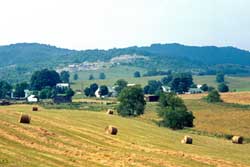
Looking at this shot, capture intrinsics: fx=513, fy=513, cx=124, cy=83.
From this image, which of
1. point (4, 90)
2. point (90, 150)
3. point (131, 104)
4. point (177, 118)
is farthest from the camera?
point (4, 90)

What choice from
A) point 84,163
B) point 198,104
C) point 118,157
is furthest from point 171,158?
point 198,104

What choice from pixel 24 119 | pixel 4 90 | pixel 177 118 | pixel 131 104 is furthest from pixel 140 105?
pixel 4 90

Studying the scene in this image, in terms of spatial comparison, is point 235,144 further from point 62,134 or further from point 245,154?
point 62,134

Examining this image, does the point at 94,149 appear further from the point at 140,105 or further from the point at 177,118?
the point at 140,105

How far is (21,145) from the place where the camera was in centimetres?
3678

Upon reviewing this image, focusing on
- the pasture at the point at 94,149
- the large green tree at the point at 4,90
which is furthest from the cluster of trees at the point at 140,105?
Answer: the large green tree at the point at 4,90

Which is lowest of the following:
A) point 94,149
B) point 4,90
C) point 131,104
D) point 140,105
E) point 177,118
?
point 177,118

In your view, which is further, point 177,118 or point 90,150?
point 177,118

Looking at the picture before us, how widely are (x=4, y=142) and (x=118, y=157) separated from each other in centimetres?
848

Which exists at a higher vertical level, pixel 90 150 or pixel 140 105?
pixel 90 150

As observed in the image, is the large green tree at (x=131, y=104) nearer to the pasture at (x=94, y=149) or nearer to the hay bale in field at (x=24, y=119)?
the pasture at (x=94, y=149)

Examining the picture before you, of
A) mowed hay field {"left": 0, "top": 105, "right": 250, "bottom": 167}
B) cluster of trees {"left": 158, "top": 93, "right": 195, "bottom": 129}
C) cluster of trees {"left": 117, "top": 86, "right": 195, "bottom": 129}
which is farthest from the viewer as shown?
cluster of trees {"left": 117, "top": 86, "right": 195, "bottom": 129}

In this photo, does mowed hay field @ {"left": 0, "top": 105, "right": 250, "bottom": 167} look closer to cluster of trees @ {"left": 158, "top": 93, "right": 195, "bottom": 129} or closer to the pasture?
the pasture

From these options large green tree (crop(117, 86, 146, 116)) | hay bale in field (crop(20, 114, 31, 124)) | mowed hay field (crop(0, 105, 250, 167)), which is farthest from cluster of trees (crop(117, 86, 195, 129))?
hay bale in field (crop(20, 114, 31, 124))
